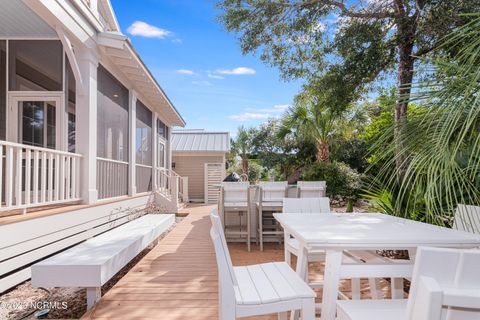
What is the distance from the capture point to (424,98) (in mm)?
2010

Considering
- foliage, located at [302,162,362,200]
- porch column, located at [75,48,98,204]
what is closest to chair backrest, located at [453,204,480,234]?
porch column, located at [75,48,98,204]

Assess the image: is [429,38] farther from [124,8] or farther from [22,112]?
[124,8]

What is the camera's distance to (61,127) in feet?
16.8

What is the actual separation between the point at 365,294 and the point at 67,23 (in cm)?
545

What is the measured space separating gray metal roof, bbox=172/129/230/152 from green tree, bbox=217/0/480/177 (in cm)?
886

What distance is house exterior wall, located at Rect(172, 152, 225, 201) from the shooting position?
1475 centimetres

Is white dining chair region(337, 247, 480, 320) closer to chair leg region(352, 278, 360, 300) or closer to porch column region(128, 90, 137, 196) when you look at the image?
chair leg region(352, 278, 360, 300)

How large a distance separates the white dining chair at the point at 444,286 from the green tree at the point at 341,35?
347 centimetres

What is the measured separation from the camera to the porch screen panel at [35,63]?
17.6ft

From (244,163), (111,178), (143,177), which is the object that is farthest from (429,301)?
(244,163)

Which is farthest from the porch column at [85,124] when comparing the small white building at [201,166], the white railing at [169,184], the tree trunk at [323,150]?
the small white building at [201,166]

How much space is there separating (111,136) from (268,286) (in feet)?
18.2

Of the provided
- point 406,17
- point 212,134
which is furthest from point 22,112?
point 212,134

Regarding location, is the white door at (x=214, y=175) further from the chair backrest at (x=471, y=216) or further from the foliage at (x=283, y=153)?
the chair backrest at (x=471, y=216)
